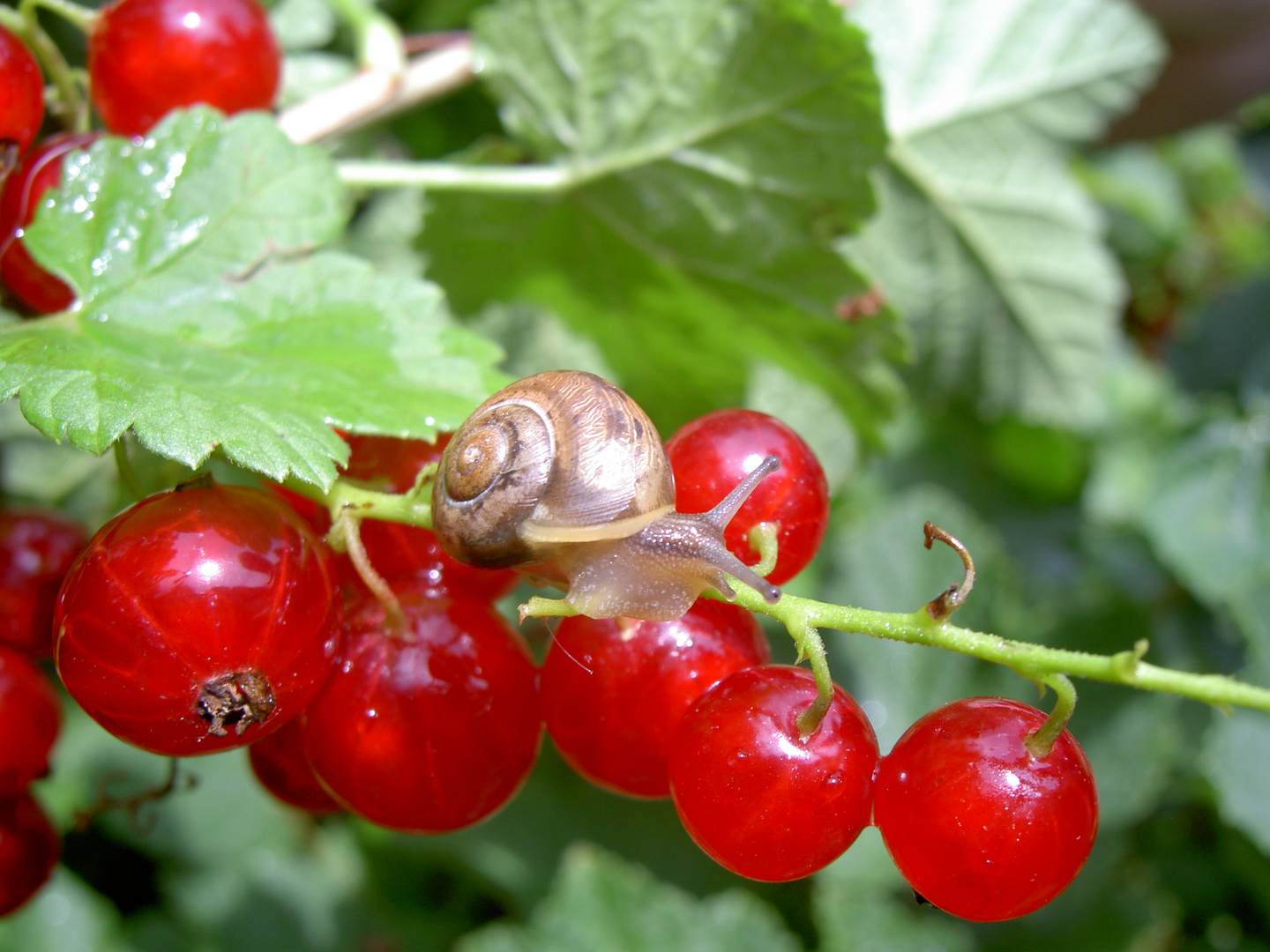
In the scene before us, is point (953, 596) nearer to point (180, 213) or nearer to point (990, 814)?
point (990, 814)

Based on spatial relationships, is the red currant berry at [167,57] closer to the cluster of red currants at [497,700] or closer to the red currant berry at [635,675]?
the cluster of red currants at [497,700]

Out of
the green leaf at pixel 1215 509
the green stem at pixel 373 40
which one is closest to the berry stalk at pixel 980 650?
the green stem at pixel 373 40

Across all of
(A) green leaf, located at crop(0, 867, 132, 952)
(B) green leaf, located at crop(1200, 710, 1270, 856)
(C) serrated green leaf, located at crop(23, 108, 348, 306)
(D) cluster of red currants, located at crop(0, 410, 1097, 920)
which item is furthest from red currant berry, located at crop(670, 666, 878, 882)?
(A) green leaf, located at crop(0, 867, 132, 952)

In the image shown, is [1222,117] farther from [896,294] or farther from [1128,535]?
[896,294]

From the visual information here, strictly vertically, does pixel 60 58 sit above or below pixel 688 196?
above

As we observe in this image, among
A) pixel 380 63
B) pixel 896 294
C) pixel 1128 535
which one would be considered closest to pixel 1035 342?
pixel 896 294

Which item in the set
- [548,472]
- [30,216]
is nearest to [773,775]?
[548,472]
